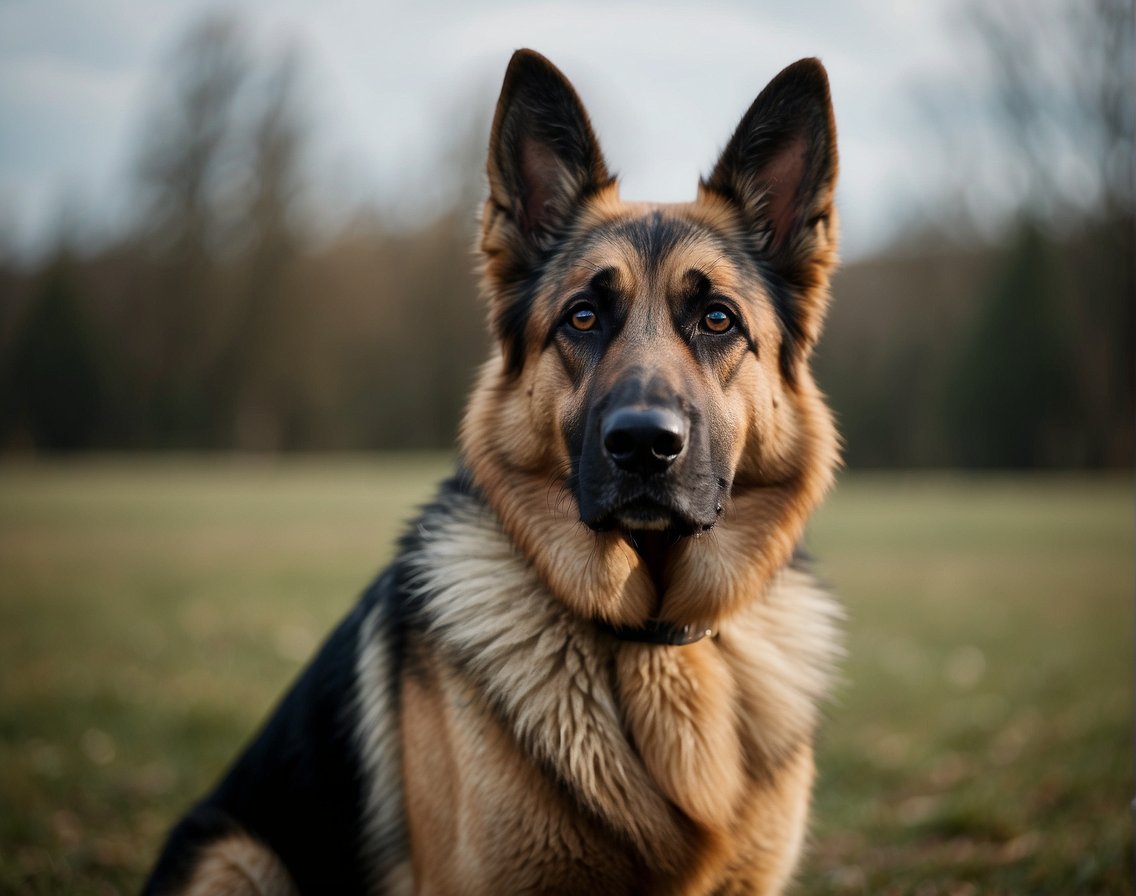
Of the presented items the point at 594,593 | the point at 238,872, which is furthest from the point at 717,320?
the point at 238,872

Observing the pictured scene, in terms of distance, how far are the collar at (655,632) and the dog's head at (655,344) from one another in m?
0.05

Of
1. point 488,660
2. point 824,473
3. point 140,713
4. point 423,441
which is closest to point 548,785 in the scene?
point 488,660

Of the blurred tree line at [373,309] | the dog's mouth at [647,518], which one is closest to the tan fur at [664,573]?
the dog's mouth at [647,518]

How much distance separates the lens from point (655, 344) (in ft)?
9.40

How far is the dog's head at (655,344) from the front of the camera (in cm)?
280

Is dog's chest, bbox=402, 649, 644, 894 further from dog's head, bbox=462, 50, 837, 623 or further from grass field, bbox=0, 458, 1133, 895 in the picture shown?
grass field, bbox=0, 458, 1133, 895

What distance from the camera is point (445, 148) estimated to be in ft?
124

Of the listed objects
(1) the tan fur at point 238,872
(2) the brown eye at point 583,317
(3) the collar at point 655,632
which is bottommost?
(1) the tan fur at point 238,872

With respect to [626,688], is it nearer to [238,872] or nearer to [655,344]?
[655,344]

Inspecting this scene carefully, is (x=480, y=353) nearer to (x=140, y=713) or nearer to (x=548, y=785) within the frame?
(x=140, y=713)

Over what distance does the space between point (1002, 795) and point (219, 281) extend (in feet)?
112

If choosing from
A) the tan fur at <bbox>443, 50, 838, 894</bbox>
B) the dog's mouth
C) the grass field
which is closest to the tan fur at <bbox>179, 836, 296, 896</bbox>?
the tan fur at <bbox>443, 50, 838, 894</bbox>

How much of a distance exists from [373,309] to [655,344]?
121 ft

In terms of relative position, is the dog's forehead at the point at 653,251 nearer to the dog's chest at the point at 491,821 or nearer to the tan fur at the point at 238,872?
the dog's chest at the point at 491,821
